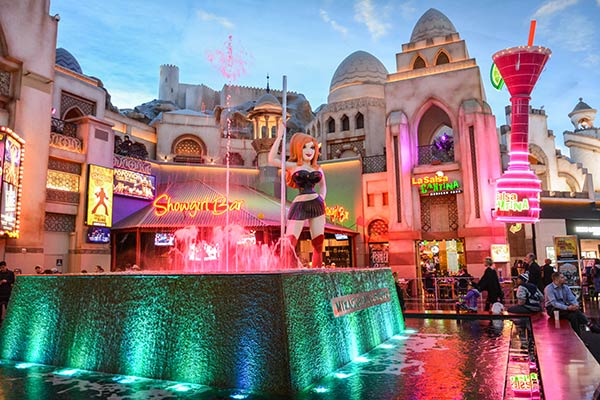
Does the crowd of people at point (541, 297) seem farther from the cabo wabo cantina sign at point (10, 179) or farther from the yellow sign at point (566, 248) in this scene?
the cabo wabo cantina sign at point (10, 179)

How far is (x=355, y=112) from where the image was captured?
31.6 m

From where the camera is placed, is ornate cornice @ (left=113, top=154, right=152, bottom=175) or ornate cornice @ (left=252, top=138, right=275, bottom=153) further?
ornate cornice @ (left=252, top=138, right=275, bottom=153)

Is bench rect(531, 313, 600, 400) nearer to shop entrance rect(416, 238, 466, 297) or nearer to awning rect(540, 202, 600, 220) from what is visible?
shop entrance rect(416, 238, 466, 297)

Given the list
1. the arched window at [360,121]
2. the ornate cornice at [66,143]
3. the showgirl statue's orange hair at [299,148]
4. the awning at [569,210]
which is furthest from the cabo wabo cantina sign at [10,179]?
the awning at [569,210]

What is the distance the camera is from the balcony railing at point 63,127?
17.5 m

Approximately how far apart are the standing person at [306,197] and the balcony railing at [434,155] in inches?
564

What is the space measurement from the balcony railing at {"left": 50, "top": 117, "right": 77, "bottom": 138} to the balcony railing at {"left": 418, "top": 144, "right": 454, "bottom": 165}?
627 inches

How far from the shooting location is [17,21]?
50.1ft

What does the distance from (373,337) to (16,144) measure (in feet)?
42.5

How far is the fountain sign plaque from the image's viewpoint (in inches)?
217

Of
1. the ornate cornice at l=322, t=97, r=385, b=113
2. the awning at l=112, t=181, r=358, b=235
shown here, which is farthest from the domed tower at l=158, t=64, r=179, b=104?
the awning at l=112, t=181, r=358, b=235

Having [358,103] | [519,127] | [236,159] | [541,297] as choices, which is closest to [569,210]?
[519,127]

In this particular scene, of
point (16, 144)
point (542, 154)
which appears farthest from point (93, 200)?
point (542, 154)

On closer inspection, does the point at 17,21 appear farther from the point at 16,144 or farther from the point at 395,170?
the point at 395,170
